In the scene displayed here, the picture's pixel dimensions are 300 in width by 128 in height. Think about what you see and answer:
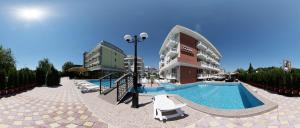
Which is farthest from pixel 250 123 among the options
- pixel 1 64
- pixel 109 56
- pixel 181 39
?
pixel 1 64

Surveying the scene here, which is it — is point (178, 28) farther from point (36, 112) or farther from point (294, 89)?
point (36, 112)

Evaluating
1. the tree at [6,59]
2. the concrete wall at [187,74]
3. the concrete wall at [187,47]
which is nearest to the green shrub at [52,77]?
the concrete wall at [187,47]

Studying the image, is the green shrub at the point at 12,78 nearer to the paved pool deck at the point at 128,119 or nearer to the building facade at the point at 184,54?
the paved pool deck at the point at 128,119

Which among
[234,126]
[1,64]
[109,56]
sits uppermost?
[109,56]

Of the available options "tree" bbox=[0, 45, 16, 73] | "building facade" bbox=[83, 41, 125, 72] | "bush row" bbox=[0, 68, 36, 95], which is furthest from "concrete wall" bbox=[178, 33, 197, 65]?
"tree" bbox=[0, 45, 16, 73]

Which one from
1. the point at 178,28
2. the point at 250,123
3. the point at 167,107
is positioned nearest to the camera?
the point at 250,123

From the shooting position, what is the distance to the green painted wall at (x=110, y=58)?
41.5 meters

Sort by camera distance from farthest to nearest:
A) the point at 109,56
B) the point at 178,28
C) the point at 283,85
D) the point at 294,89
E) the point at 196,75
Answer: the point at 109,56, the point at 196,75, the point at 178,28, the point at 283,85, the point at 294,89

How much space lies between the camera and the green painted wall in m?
41.5

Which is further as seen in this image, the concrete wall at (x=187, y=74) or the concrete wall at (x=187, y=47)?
the concrete wall at (x=187, y=47)

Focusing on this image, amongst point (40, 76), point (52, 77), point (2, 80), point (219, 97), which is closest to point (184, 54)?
point (219, 97)

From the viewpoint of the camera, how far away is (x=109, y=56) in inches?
1746

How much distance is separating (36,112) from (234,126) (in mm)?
7601

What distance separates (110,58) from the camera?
45125 mm
